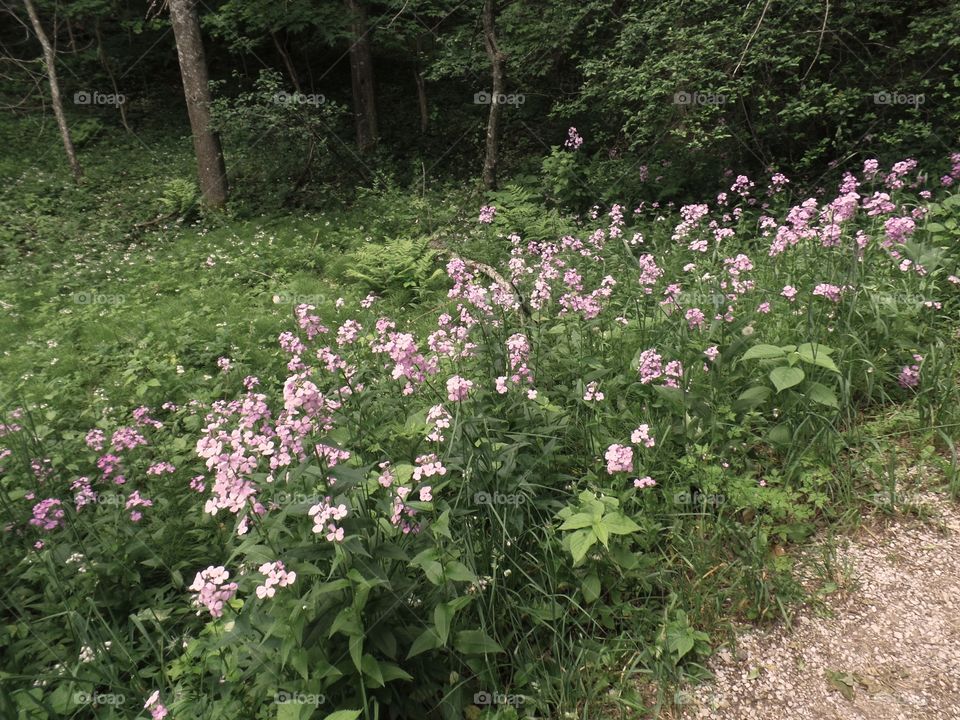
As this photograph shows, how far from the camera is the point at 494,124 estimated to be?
29.2 ft

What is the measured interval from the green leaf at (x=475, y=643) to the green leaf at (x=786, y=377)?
1706 mm

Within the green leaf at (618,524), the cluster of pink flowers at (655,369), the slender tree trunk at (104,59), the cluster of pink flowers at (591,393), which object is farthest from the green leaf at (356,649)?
the slender tree trunk at (104,59)

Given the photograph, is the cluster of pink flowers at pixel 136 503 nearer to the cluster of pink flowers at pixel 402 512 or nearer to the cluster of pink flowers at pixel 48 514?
the cluster of pink flowers at pixel 48 514

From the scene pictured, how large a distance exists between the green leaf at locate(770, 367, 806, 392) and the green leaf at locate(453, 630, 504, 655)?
1.71m

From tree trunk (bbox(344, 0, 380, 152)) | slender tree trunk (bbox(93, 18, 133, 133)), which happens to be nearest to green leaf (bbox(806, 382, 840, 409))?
tree trunk (bbox(344, 0, 380, 152))

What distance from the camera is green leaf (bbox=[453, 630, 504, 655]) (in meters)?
2.12

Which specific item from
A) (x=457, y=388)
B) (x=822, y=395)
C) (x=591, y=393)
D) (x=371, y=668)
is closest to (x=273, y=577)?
(x=371, y=668)

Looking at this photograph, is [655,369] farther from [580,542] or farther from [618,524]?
[580,542]

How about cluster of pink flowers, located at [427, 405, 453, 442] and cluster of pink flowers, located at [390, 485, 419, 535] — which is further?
cluster of pink flowers, located at [427, 405, 453, 442]

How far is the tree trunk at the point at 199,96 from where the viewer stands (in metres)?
9.00

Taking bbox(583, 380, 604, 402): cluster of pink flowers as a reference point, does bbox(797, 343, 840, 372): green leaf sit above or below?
above

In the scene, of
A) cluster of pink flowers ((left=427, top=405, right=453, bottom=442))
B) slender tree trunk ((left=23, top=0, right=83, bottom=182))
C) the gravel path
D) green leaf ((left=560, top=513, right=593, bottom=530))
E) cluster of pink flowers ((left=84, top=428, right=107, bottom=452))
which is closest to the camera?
the gravel path

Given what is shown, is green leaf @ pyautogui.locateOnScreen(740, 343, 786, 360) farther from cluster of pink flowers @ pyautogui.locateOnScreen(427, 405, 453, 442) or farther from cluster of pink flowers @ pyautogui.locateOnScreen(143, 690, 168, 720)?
cluster of pink flowers @ pyautogui.locateOnScreen(143, 690, 168, 720)

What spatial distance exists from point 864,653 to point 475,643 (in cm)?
142
